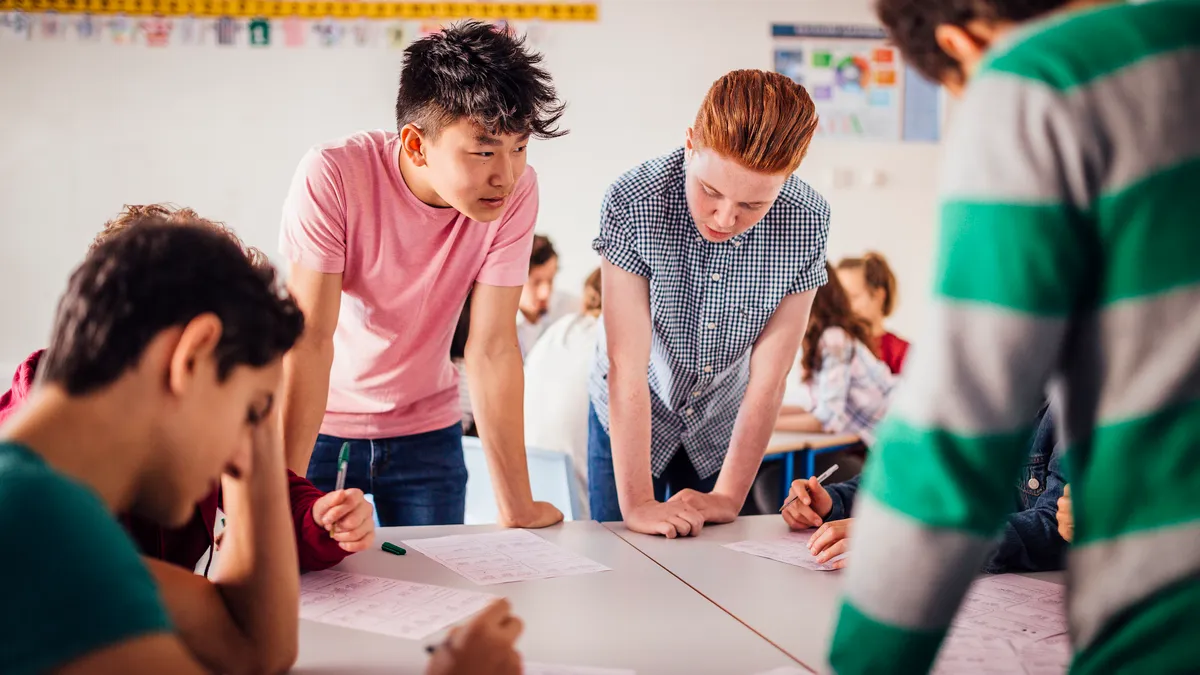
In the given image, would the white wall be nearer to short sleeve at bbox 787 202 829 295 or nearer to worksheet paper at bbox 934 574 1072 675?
short sleeve at bbox 787 202 829 295

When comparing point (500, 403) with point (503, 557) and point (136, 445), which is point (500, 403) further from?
point (136, 445)

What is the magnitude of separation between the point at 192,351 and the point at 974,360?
58 centimetres

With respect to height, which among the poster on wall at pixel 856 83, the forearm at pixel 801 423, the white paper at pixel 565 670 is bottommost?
the forearm at pixel 801 423

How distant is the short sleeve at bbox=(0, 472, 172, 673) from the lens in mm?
623

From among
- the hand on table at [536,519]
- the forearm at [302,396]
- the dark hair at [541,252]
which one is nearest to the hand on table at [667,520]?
the hand on table at [536,519]

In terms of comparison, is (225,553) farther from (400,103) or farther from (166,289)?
(400,103)

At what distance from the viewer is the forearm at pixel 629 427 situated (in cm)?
177

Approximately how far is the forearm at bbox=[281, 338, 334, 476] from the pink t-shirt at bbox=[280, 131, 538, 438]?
0.47 feet

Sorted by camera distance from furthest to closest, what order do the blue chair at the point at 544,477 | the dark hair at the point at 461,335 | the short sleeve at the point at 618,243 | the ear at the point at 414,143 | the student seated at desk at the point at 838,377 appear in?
the student seated at desk at the point at 838,377 < the dark hair at the point at 461,335 < the blue chair at the point at 544,477 < the short sleeve at the point at 618,243 < the ear at the point at 414,143

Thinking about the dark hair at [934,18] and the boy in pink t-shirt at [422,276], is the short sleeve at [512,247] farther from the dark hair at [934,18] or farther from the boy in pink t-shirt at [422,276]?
the dark hair at [934,18]

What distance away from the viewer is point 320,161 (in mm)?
1700

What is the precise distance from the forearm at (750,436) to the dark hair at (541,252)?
228 centimetres

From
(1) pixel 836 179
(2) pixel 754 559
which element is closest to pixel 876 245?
(1) pixel 836 179

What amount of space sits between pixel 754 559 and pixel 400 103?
99 cm
